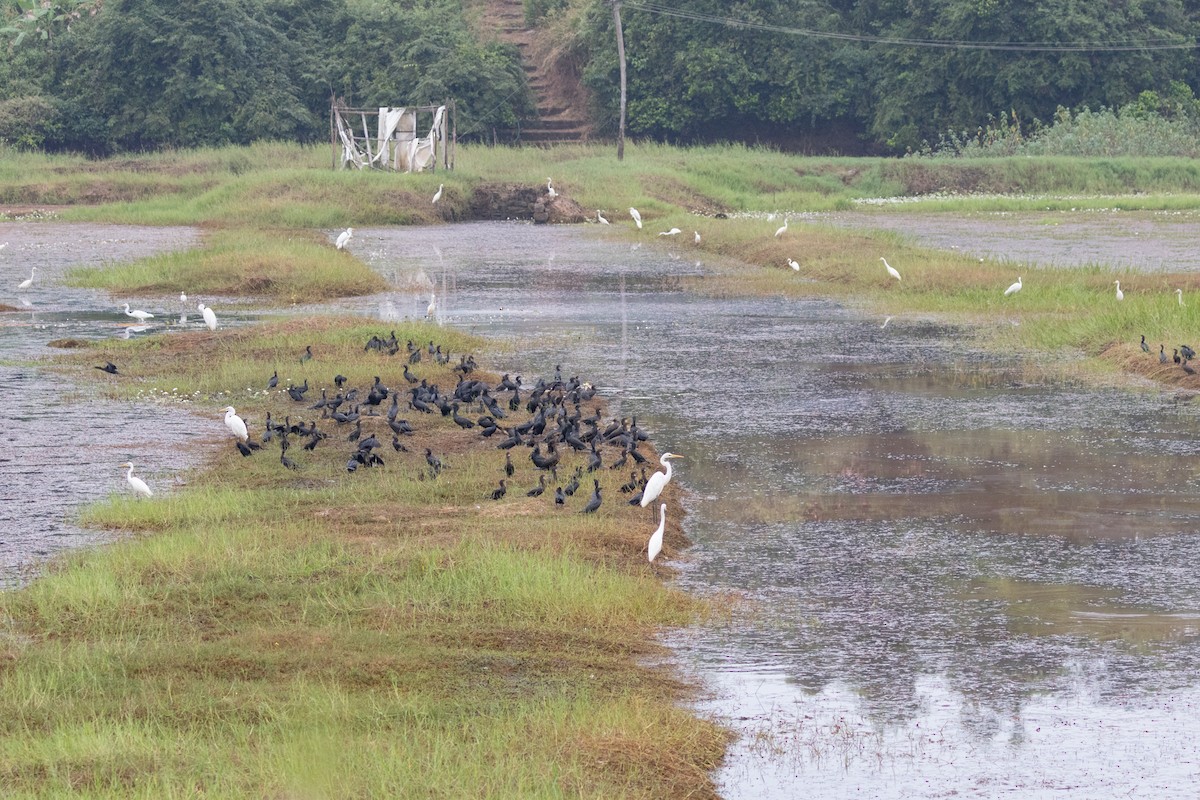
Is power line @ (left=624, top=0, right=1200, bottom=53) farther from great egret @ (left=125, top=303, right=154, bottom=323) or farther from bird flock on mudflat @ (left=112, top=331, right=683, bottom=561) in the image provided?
bird flock on mudflat @ (left=112, top=331, right=683, bottom=561)

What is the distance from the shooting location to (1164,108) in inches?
2103

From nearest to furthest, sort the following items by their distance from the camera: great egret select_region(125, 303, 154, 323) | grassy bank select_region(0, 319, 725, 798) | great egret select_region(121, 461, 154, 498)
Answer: grassy bank select_region(0, 319, 725, 798)
great egret select_region(121, 461, 154, 498)
great egret select_region(125, 303, 154, 323)

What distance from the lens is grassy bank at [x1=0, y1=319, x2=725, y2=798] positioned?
5.86 m

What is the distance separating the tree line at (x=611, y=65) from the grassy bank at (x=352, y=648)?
4089cm

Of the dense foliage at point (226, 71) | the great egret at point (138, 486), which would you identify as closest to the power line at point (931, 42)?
the dense foliage at point (226, 71)

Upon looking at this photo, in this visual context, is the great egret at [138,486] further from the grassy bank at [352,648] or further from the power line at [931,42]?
the power line at [931,42]

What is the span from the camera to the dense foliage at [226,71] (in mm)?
48844

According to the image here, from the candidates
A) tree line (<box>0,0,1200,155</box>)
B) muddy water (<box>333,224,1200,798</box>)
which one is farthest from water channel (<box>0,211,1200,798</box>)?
tree line (<box>0,0,1200,155</box>)

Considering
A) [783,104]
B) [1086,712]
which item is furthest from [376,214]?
[1086,712]

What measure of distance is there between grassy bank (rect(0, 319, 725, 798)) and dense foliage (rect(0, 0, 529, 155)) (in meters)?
39.1

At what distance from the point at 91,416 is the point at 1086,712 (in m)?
9.24

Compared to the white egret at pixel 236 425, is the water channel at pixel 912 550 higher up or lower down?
lower down

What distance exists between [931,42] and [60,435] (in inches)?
1772

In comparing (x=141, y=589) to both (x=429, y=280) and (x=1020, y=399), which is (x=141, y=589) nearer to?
(x=1020, y=399)
